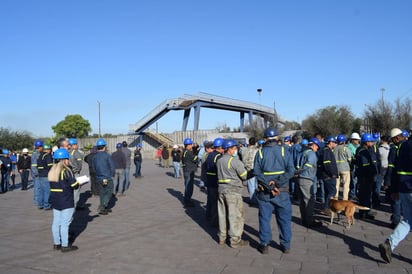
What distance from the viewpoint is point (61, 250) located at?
20.5 feet

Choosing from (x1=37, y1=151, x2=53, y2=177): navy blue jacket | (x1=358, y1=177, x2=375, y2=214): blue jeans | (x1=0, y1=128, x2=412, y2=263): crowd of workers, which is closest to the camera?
(x1=0, y1=128, x2=412, y2=263): crowd of workers

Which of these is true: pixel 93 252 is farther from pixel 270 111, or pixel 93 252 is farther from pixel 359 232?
pixel 270 111

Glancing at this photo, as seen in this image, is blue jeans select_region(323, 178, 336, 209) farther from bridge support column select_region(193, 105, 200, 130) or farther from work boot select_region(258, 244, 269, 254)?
bridge support column select_region(193, 105, 200, 130)

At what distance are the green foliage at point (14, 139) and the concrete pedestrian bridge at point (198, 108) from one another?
2002cm

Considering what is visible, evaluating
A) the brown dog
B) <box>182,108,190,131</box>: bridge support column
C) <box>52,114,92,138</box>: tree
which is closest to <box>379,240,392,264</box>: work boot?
the brown dog

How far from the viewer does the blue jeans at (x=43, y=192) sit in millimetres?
10297

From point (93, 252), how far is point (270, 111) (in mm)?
45359

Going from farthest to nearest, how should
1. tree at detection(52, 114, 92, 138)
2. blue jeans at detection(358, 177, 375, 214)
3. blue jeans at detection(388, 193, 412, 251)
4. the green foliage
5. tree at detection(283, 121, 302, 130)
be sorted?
1. tree at detection(52, 114, 92, 138)
2. the green foliage
3. tree at detection(283, 121, 302, 130)
4. blue jeans at detection(358, 177, 375, 214)
5. blue jeans at detection(388, 193, 412, 251)

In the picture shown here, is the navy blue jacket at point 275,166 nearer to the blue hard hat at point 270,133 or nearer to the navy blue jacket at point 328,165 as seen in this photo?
the blue hard hat at point 270,133

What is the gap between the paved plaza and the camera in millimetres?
5227

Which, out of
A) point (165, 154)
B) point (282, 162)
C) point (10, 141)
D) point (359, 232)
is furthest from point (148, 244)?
point (10, 141)

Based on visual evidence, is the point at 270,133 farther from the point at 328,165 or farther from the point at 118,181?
the point at 118,181

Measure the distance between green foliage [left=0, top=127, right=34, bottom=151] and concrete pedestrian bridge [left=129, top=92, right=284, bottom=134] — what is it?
20020mm

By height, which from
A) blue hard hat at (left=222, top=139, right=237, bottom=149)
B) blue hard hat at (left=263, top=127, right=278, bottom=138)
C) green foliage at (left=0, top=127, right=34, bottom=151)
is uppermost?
green foliage at (left=0, top=127, right=34, bottom=151)
